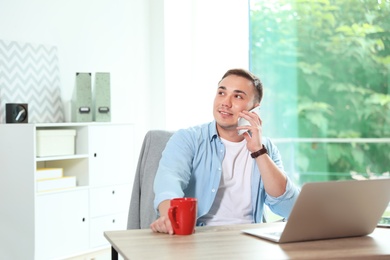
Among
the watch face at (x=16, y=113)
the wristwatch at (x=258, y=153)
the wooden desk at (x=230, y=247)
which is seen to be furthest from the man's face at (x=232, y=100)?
the watch face at (x=16, y=113)

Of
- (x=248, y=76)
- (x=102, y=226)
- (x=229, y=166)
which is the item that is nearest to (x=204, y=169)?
(x=229, y=166)

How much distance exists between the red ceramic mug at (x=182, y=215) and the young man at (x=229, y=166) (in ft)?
1.19

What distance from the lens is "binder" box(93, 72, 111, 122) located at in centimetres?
436

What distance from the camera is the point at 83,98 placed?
14.1 ft

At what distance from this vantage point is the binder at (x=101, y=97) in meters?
4.36

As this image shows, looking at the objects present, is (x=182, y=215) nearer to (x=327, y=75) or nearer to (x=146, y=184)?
(x=146, y=184)

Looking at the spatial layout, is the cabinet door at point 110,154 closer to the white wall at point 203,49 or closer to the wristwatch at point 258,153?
the white wall at point 203,49

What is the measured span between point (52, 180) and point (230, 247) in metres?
2.45

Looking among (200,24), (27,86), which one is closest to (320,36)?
(200,24)

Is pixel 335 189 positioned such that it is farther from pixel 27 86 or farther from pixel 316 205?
pixel 27 86

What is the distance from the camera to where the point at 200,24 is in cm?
578

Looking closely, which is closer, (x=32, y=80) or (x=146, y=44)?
(x=32, y=80)

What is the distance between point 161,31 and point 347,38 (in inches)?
60.8

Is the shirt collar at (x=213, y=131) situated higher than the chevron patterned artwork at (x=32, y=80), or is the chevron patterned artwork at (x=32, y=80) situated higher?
the chevron patterned artwork at (x=32, y=80)
